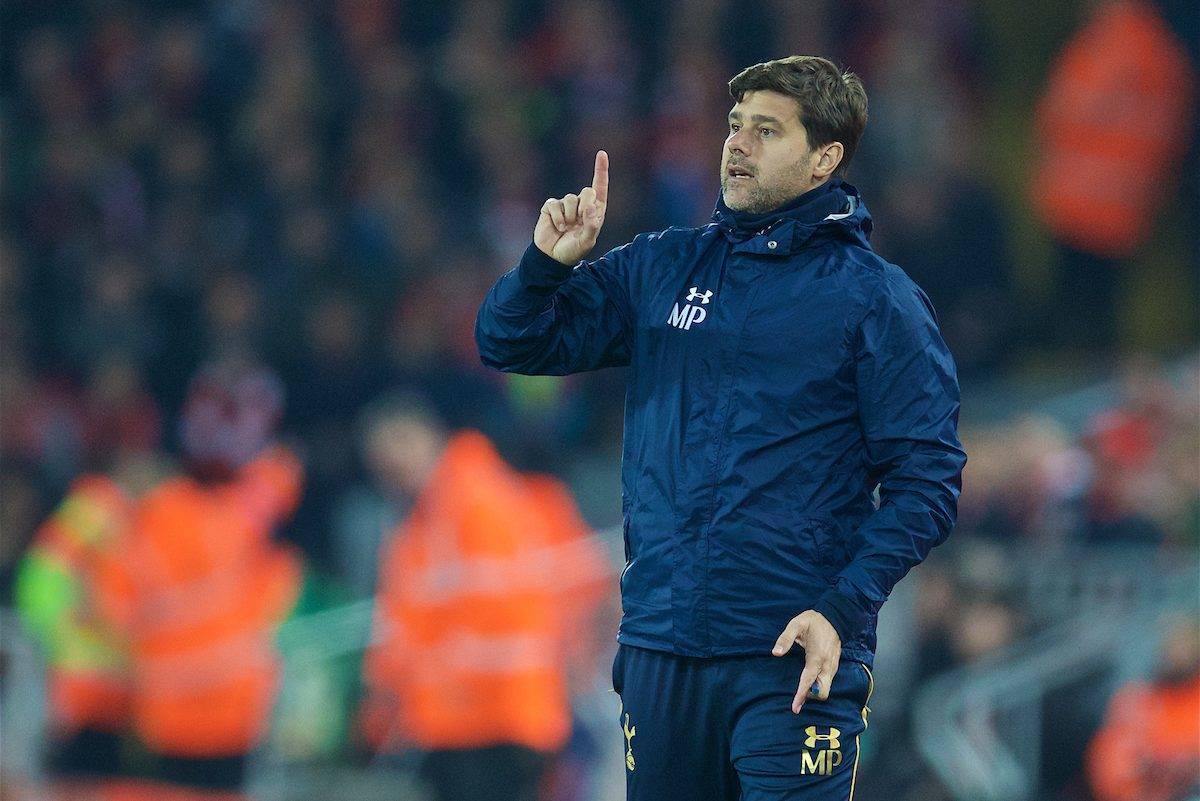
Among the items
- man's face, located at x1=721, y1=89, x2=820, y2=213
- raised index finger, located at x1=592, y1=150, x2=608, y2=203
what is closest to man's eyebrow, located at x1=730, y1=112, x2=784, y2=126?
man's face, located at x1=721, y1=89, x2=820, y2=213

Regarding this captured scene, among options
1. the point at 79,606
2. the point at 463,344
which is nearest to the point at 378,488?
the point at 463,344

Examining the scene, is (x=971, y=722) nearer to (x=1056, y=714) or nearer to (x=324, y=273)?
(x=1056, y=714)

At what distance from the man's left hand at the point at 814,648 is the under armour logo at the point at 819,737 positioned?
72mm

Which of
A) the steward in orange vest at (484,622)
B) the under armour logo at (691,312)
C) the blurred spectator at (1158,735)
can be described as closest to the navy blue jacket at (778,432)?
the under armour logo at (691,312)

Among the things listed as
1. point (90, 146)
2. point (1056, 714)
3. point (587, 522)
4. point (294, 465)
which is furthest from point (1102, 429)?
point (90, 146)

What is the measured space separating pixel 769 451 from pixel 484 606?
437 cm

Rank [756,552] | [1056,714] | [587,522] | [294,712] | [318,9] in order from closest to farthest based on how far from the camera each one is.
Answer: [756,552], [1056,714], [587,522], [294,712], [318,9]

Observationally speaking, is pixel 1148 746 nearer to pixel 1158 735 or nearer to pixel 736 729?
pixel 1158 735

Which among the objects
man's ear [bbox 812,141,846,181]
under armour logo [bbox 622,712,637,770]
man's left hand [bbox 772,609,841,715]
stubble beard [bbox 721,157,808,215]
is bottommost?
under armour logo [bbox 622,712,637,770]

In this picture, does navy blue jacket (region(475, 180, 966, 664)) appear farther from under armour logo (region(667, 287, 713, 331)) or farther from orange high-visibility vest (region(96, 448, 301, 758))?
orange high-visibility vest (region(96, 448, 301, 758))

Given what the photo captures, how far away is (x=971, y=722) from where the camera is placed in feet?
20.7

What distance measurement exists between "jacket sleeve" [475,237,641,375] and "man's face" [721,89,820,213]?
0.25 metres

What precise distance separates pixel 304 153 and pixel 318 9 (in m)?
0.73

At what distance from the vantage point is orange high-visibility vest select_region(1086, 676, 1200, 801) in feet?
19.6
